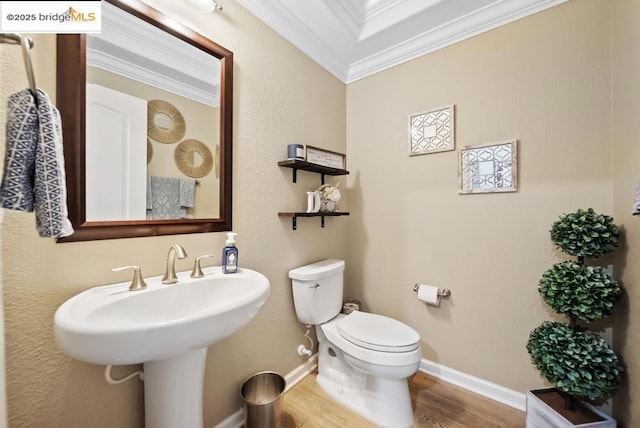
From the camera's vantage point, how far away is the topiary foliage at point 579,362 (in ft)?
3.23

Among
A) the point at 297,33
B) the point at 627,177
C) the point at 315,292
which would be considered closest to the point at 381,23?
the point at 297,33

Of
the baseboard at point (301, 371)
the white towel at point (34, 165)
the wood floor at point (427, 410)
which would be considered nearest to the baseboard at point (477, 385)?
the wood floor at point (427, 410)

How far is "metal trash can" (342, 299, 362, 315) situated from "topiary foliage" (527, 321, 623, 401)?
3.37 feet

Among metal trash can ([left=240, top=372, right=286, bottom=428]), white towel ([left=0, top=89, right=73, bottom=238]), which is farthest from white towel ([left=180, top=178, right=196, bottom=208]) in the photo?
metal trash can ([left=240, top=372, right=286, bottom=428])

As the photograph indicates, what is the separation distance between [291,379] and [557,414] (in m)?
1.32

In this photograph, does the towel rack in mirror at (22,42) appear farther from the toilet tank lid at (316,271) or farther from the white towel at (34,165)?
the toilet tank lid at (316,271)

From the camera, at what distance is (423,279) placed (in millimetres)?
1674

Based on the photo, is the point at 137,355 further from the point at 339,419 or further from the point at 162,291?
the point at 339,419

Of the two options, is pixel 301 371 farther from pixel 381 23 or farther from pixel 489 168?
pixel 381 23

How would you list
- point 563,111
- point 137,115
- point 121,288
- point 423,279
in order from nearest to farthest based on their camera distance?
1. point 121,288
2. point 137,115
3. point 563,111
4. point 423,279

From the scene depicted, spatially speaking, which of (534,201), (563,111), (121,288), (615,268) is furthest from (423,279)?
(121,288)

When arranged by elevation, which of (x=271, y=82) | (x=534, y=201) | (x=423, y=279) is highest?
(x=271, y=82)

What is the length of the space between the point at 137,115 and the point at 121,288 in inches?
26.2

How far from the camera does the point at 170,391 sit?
33.5 inches
